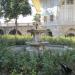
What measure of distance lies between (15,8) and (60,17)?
22.2 feet

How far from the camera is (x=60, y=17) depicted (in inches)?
1901

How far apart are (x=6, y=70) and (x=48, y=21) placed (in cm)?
3689

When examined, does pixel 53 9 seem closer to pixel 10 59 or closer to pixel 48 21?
pixel 48 21

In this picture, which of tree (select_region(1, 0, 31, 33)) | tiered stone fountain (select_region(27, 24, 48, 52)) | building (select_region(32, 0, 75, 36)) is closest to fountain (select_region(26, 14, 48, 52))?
tiered stone fountain (select_region(27, 24, 48, 52))

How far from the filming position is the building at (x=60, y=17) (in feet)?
155

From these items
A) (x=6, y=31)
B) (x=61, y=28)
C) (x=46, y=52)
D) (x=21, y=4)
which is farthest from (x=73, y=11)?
(x=46, y=52)

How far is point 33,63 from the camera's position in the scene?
12.6m

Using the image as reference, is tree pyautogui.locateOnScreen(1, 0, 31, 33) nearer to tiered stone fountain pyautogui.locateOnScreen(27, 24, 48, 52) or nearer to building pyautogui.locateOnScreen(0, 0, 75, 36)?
building pyautogui.locateOnScreen(0, 0, 75, 36)

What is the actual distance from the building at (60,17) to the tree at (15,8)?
1.77m

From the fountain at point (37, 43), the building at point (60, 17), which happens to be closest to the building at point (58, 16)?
the building at point (60, 17)

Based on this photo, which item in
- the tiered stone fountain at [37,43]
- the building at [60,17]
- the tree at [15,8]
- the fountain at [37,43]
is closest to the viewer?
the tiered stone fountain at [37,43]

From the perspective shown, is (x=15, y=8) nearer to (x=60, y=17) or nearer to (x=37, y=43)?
(x=60, y=17)

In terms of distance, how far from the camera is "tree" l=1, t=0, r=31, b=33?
148 feet

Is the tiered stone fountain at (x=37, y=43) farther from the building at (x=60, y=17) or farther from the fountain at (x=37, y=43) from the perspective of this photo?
the building at (x=60, y=17)
